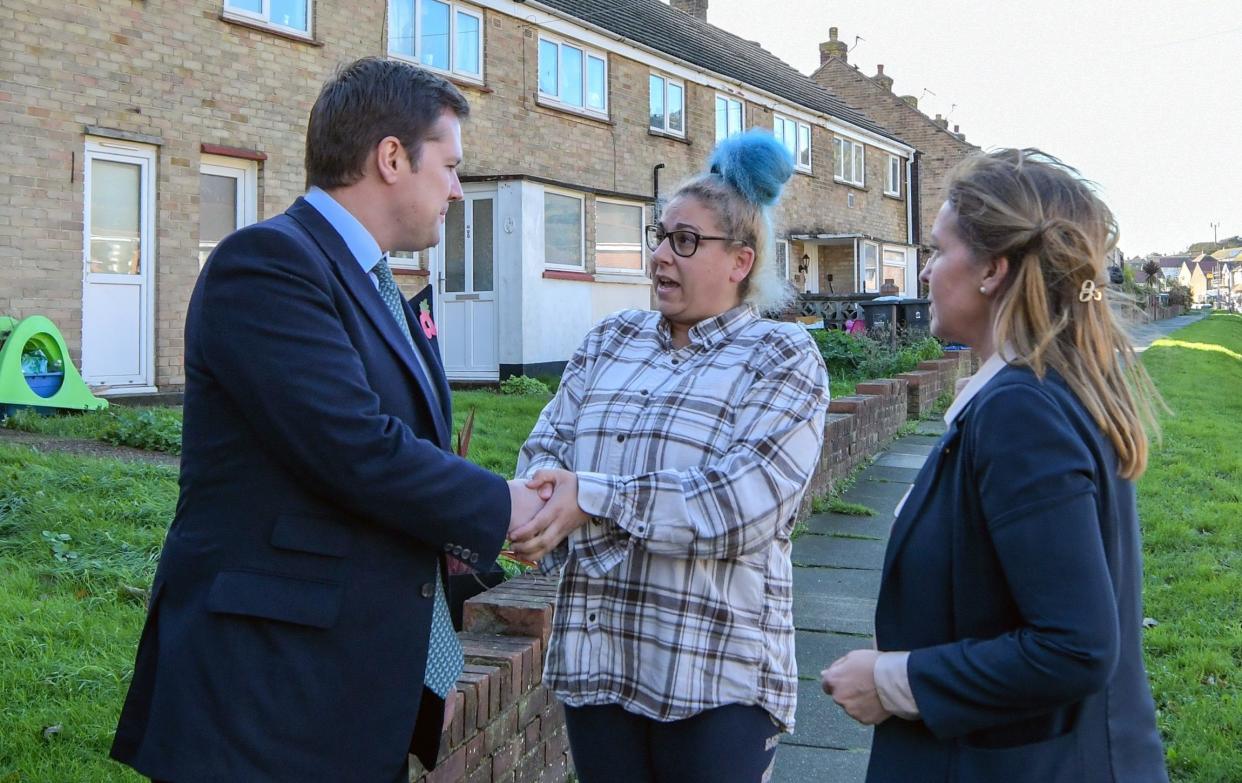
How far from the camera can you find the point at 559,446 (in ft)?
8.90

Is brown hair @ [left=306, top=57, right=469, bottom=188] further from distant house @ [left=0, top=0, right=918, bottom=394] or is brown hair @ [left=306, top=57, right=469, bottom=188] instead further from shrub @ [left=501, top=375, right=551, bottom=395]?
shrub @ [left=501, top=375, right=551, bottom=395]

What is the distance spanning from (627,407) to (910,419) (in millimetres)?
10328

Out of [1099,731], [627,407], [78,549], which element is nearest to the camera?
[1099,731]

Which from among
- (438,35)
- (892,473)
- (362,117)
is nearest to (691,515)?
(362,117)

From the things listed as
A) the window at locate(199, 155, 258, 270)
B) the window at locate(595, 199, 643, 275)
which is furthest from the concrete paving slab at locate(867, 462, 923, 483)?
the window at locate(595, 199, 643, 275)

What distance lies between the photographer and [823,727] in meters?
4.36

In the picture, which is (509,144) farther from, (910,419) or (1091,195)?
(1091,195)

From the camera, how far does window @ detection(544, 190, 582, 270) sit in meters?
17.1

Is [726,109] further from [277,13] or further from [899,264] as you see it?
[899,264]

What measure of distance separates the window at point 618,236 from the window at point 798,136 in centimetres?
878

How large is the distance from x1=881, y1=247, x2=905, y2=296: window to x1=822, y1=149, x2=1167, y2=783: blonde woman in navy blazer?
32696 mm

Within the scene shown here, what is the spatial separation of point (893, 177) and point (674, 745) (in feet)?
115

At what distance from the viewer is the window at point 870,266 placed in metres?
31.8

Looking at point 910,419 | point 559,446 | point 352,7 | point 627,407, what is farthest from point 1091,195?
point 352,7
